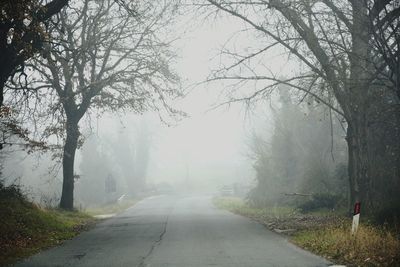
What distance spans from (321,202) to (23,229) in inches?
601

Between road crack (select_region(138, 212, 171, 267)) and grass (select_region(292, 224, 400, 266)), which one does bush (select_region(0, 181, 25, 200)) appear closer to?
road crack (select_region(138, 212, 171, 267))

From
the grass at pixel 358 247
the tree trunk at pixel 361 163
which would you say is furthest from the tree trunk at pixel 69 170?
the grass at pixel 358 247

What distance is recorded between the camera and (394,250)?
954 cm

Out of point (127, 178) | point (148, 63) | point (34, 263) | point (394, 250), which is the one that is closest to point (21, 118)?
point (148, 63)

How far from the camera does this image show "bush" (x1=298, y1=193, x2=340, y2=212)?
24.3 meters

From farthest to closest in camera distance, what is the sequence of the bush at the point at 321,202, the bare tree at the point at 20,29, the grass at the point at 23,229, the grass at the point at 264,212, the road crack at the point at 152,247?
the bush at the point at 321,202 < the grass at the point at 264,212 < the grass at the point at 23,229 < the bare tree at the point at 20,29 < the road crack at the point at 152,247

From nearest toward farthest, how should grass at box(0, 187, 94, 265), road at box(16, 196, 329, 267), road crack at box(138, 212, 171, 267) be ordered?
1. road crack at box(138, 212, 171, 267)
2. road at box(16, 196, 329, 267)
3. grass at box(0, 187, 94, 265)

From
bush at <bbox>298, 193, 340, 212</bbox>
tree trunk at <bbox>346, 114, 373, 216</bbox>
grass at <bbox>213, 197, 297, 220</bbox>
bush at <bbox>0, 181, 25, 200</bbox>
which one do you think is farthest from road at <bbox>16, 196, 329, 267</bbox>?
bush at <bbox>298, 193, 340, 212</bbox>

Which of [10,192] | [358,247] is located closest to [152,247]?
[358,247]

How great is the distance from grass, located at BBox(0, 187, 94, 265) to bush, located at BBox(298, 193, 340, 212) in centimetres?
1138

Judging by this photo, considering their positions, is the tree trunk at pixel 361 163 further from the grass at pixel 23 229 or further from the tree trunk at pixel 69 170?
the tree trunk at pixel 69 170

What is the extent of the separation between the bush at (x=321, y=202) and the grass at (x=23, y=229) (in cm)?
1138

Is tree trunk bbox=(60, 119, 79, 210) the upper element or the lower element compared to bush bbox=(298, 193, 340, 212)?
upper

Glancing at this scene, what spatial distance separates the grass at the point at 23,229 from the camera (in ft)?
39.9
